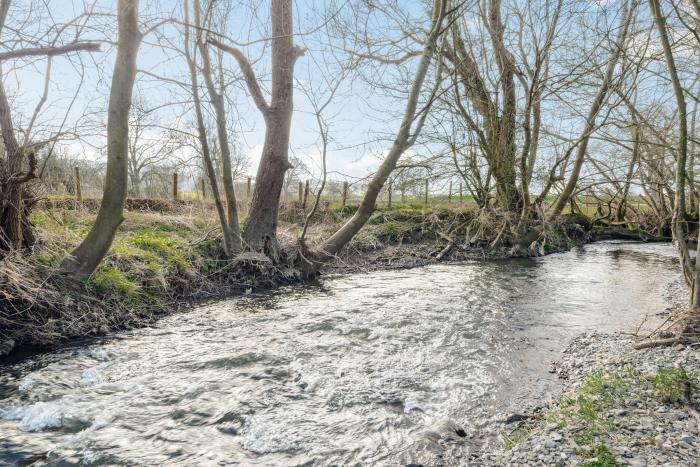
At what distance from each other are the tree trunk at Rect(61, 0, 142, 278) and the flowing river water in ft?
4.61

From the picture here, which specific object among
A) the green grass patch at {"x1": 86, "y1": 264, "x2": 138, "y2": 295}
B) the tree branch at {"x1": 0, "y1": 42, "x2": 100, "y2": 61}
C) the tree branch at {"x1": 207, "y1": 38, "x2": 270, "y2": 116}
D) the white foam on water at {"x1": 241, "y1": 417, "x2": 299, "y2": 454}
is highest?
the tree branch at {"x1": 207, "y1": 38, "x2": 270, "y2": 116}

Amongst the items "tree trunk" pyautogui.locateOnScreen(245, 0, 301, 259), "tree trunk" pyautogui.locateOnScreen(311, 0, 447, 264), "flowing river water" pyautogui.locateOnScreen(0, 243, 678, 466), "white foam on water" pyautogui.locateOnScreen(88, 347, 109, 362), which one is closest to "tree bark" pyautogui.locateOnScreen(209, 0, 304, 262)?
"tree trunk" pyautogui.locateOnScreen(245, 0, 301, 259)

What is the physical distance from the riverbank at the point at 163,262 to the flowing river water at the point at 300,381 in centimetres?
56

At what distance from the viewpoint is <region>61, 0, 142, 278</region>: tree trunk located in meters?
6.18

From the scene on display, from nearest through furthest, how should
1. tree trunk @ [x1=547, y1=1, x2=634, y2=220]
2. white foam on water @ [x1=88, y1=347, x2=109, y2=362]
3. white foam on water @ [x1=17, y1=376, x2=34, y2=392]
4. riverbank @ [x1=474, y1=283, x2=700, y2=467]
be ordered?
riverbank @ [x1=474, y1=283, x2=700, y2=467] < white foam on water @ [x1=17, y1=376, x2=34, y2=392] < white foam on water @ [x1=88, y1=347, x2=109, y2=362] < tree trunk @ [x1=547, y1=1, x2=634, y2=220]

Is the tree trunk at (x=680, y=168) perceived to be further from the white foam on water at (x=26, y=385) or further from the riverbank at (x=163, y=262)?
the white foam on water at (x=26, y=385)

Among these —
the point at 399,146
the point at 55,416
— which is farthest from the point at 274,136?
the point at 55,416

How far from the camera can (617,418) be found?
10.3 ft

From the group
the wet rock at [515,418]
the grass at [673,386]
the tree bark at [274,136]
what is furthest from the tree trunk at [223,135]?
the grass at [673,386]

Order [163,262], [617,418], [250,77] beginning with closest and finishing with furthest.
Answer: [617,418]
[163,262]
[250,77]

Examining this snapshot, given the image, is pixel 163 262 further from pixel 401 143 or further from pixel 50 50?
pixel 401 143

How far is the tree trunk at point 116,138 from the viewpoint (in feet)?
20.3

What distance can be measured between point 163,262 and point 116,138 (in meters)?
2.52

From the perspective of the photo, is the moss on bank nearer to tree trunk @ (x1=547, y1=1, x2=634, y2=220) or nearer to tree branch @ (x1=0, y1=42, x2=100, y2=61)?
tree branch @ (x1=0, y1=42, x2=100, y2=61)
